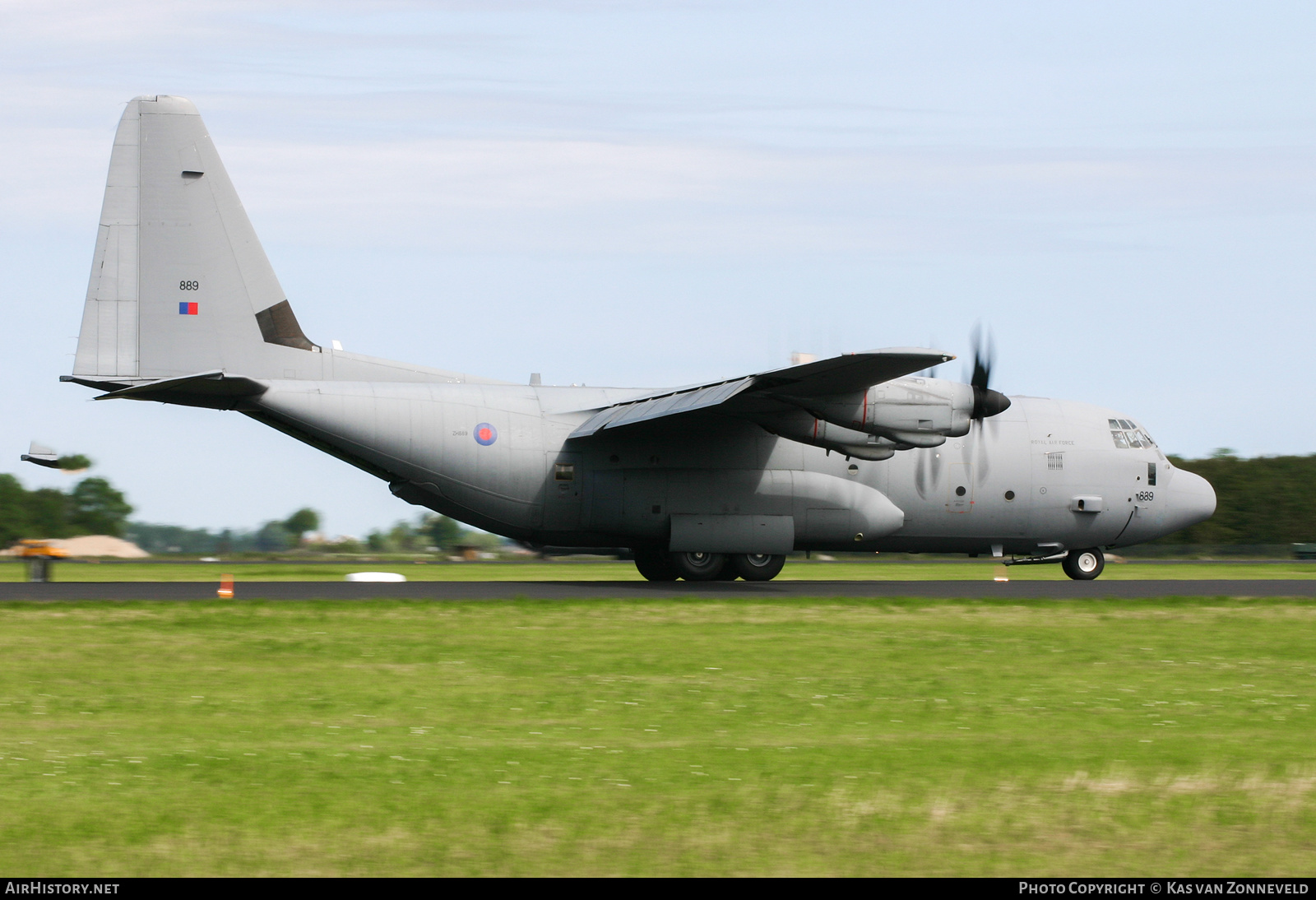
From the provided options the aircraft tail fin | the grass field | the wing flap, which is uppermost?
the aircraft tail fin

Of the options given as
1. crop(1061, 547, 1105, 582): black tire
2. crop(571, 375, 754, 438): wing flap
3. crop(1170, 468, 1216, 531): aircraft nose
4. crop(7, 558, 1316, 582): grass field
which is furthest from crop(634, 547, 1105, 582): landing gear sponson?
crop(571, 375, 754, 438): wing flap

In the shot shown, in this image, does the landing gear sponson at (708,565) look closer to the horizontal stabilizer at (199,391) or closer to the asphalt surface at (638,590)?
the asphalt surface at (638,590)

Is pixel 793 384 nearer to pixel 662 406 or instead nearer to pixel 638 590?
pixel 662 406

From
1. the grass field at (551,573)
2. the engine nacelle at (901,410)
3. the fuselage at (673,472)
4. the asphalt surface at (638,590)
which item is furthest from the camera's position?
the grass field at (551,573)

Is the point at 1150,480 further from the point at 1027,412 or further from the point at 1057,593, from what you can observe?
the point at 1057,593

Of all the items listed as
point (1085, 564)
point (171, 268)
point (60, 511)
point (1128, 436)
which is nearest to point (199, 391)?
point (171, 268)

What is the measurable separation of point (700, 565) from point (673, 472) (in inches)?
88.9

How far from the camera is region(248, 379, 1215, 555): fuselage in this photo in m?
25.4

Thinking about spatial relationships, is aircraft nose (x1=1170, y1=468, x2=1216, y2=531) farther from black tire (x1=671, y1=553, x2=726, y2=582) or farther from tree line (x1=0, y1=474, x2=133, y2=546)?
tree line (x1=0, y1=474, x2=133, y2=546)

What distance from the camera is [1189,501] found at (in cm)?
2928

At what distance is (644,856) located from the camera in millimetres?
7020

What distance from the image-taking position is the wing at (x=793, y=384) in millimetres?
22000

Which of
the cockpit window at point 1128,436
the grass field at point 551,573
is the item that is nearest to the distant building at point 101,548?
the grass field at point 551,573

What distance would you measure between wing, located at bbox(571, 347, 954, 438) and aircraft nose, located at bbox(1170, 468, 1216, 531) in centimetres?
981
